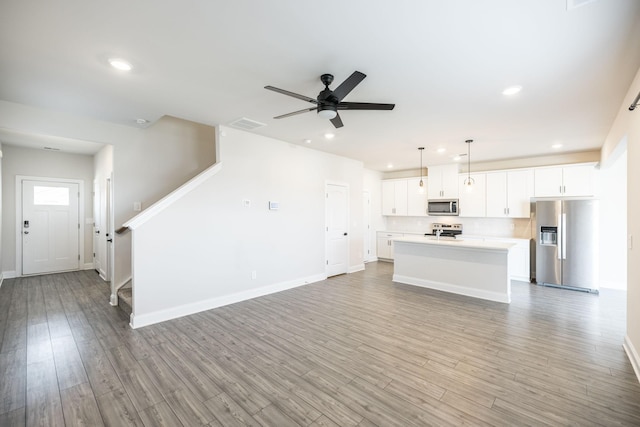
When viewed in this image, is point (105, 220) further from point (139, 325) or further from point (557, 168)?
point (557, 168)

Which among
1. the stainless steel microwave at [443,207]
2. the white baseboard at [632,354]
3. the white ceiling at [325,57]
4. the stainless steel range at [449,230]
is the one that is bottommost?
the white baseboard at [632,354]

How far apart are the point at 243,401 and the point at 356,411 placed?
860mm

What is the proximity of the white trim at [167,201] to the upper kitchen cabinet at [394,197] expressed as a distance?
17.8 feet

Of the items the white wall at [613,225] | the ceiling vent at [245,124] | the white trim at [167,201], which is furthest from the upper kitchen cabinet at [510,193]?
the white trim at [167,201]

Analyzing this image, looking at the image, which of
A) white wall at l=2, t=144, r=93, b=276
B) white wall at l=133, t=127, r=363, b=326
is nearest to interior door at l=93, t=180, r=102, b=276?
white wall at l=2, t=144, r=93, b=276

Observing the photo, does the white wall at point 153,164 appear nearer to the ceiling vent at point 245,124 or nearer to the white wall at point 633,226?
the ceiling vent at point 245,124

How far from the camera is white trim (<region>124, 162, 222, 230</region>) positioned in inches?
142

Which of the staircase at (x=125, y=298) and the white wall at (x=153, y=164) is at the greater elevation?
the white wall at (x=153, y=164)

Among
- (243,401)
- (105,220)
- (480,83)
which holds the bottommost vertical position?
(243,401)

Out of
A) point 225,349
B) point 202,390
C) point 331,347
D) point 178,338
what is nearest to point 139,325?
point 178,338

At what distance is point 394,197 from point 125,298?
6758mm

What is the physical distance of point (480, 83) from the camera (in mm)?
2889

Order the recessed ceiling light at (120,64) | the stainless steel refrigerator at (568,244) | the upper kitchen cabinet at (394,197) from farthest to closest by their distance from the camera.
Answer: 1. the upper kitchen cabinet at (394,197)
2. the stainless steel refrigerator at (568,244)
3. the recessed ceiling light at (120,64)

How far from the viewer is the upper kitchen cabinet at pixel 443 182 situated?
23.4ft
